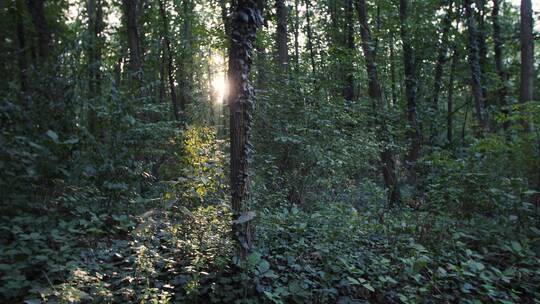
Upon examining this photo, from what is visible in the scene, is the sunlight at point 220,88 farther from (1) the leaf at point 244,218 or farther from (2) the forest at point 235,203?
(1) the leaf at point 244,218

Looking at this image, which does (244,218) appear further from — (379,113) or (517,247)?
(379,113)

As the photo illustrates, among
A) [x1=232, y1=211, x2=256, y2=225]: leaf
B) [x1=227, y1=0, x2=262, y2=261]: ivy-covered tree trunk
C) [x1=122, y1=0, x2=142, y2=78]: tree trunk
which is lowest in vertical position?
[x1=232, y1=211, x2=256, y2=225]: leaf

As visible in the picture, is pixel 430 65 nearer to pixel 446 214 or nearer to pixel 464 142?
pixel 464 142

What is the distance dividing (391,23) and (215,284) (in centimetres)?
1335

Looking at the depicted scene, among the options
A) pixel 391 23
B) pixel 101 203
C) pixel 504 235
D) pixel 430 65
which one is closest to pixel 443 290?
pixel 504 235

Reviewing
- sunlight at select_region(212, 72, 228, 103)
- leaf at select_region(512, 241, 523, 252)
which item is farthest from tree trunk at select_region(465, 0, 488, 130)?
sunlight at select_region(212, 72, 228, 103)

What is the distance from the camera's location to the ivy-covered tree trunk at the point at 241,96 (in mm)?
5004

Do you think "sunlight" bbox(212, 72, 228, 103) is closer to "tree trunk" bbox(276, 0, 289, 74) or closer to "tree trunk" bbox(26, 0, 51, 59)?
"tree trunk" bbox(276, 0, 289, 74)

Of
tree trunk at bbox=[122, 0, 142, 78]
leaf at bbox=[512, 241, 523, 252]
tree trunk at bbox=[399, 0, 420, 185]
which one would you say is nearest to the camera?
leaf at bbox=[512, 241, 523, 252]

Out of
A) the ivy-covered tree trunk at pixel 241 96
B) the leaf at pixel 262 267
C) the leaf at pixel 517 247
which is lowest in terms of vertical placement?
the leaf at pixel 517 247

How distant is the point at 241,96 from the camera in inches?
198

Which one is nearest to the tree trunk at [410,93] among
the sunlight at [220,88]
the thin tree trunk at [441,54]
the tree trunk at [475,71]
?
the thin tree trunk at [441,54]

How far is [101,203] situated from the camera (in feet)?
18.4

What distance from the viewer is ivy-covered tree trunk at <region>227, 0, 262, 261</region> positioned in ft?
16.4
